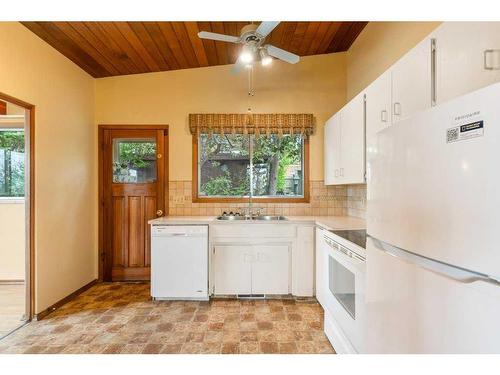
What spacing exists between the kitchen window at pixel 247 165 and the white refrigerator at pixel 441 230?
2.52 meters

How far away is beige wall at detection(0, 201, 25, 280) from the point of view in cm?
359

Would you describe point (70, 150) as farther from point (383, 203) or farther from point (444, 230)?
point (444, 230)

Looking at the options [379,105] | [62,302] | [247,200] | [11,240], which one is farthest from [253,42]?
[11,240]

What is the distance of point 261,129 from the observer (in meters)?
3.63

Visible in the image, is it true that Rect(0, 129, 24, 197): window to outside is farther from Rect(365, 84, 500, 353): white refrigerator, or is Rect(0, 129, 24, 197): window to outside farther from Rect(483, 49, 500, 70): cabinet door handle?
Rect(483, 49, 500, 70): cabinet door handle

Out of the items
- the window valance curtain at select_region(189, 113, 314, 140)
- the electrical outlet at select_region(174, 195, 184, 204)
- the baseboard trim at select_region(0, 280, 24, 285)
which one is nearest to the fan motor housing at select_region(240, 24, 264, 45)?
the window valance curtain at select_region(189, 113, 314, 140)

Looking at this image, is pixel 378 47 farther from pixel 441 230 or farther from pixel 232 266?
pixel 232 266

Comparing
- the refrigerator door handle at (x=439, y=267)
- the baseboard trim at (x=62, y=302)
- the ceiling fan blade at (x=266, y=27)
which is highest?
the ceiling fan blade at (x=266, y=27)

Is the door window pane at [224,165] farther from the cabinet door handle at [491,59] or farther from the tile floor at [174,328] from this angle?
the cabinet door handle at [491,59]

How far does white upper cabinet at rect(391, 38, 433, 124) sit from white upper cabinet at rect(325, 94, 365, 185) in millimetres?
556

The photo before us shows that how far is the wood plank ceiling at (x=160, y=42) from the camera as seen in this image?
8.61 ft

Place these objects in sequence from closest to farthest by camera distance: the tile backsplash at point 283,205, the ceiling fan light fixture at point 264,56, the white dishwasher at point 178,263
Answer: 1. the ceiling fan light fixture at point 264,56
2. the white dishwasher at point 178,263
3. the tile backsplash at point 283,205

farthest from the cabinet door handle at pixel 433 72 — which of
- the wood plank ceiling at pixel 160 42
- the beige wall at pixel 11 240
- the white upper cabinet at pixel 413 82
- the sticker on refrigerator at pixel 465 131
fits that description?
the beige wall at pixel 11 240
